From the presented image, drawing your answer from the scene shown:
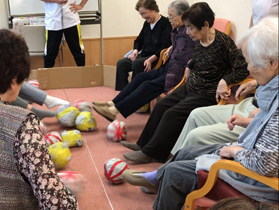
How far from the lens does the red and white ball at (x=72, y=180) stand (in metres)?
1.97

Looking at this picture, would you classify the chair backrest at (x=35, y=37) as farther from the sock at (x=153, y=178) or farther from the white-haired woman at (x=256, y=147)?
the white-haired woman at (x=256, y=147)

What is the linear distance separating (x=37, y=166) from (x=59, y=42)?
3669 millimetres

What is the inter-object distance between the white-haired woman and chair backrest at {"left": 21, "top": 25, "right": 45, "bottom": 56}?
11.5ft

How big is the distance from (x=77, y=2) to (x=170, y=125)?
10.5 feet

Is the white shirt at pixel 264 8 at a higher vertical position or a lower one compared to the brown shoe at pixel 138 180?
higher

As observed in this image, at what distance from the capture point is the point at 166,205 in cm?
167

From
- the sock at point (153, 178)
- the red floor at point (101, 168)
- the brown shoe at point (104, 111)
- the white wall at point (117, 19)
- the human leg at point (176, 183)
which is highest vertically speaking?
the white wall at point (117, 19)

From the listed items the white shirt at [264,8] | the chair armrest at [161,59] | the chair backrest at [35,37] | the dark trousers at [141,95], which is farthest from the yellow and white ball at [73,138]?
the chair backrest at [35,37]

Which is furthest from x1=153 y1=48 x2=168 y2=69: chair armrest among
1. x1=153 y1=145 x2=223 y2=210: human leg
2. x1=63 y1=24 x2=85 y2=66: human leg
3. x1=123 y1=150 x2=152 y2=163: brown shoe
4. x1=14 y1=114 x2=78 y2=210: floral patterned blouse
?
x1=14 y1=114 x2=78 y2=210: floral patterned blouse

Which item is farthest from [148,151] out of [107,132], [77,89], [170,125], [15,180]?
[77,89]

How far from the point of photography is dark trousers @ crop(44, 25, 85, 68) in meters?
4.41

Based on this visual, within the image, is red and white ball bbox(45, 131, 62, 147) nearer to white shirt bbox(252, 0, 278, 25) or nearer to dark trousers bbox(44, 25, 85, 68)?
white shirt bbox(252, 0, 278, 25)

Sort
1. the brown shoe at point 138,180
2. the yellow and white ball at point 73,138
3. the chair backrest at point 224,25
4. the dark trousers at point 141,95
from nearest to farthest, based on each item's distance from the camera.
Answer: the brown shoe at point 138,180, the yellow and white ball at point 73,138, the dark trousers at point 141,95, the chair backrest at point 224,25

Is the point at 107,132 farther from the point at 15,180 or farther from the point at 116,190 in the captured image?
the point at 15,180
